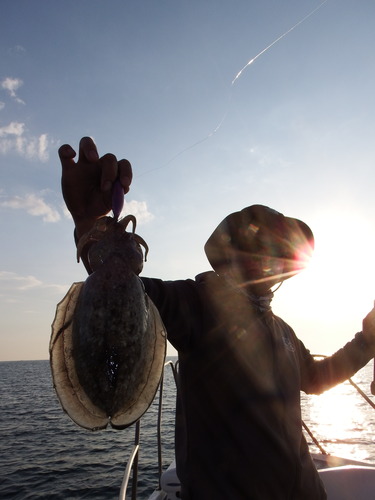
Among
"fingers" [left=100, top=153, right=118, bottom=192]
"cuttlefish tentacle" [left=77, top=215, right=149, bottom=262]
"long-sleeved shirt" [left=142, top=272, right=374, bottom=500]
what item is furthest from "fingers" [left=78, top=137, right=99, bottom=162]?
"long-sleeved shirt" [left=142, top=272, right=374, bottom=500]

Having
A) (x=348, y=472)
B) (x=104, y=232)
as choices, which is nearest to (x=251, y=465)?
(x=104, y=232)

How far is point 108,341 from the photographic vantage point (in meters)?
1.52

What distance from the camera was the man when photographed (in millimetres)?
2363

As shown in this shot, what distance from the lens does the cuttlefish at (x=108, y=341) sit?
1.53 meters

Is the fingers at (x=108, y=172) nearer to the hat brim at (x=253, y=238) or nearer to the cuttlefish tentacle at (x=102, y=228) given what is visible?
the cuttlefish tentacle at (x=102, y=228)

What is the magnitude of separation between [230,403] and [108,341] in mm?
1382

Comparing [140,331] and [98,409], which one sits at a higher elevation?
[140,331]

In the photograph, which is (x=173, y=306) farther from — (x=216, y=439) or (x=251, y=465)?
(x=251, y=465)

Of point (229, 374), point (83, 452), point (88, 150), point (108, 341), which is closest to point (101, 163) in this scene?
point (88, 150)

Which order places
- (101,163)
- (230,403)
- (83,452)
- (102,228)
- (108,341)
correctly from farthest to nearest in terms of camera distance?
1. (83,452)
2. (230,403)
3. (101,163)
4. (102,228)
5. (108,341)

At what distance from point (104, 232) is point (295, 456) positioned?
2.20 metres

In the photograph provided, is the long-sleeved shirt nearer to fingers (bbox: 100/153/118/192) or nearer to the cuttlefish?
the cuttlefish

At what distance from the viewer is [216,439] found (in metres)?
2.48

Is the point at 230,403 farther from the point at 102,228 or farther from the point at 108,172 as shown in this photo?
the point at 108,172
